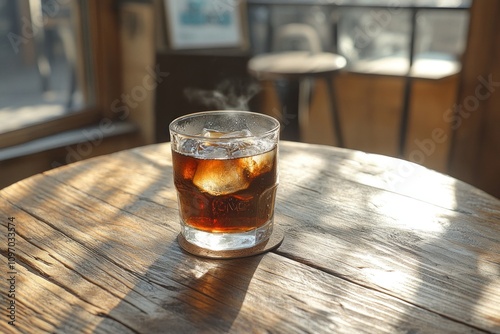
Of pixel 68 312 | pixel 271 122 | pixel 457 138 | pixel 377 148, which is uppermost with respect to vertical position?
pixel 271 122

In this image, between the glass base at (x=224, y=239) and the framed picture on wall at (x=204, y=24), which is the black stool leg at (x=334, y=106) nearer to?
the framed picture on wall at (x=204, y=24)

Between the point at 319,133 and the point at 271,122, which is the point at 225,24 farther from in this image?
the point at 271,122

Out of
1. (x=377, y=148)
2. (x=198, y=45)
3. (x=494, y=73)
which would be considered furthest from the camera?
(x=377, y=148)

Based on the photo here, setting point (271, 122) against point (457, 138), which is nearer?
point (271, 122)

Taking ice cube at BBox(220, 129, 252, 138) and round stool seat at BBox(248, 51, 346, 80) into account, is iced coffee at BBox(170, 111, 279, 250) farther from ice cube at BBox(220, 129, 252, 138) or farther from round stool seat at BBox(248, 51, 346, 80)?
round stool seat at BBox(248, 51, 346, 80)

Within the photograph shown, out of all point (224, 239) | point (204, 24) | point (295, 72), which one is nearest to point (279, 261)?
point (224, 239)

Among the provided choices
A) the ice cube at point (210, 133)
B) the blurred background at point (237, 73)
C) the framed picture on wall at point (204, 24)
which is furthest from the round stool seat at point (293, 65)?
the ice cube at point (210, 133)

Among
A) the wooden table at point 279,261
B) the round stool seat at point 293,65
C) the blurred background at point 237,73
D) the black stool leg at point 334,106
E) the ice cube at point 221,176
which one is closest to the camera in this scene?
the wooden table at point 279,261

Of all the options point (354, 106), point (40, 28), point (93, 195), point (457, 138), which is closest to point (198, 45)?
point (40, 28)
